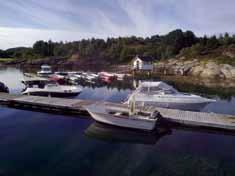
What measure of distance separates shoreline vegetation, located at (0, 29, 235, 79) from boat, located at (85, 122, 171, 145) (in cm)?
3751

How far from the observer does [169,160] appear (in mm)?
11266

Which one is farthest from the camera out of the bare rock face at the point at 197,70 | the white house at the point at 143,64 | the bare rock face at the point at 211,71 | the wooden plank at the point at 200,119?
the white house at the point at 143,64

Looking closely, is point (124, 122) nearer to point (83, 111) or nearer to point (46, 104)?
point (83, 111)

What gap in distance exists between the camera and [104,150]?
1250cm

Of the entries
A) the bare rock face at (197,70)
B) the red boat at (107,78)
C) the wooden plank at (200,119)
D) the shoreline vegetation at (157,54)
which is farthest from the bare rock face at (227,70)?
the wooden plank at (200,119)

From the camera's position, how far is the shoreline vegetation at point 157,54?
51438 mm

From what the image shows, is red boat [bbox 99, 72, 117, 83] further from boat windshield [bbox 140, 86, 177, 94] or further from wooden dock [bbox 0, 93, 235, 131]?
wooden dock [bbox 0, 93, 235, 131]

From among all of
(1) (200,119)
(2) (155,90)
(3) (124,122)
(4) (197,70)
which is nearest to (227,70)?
(4) (197,70)

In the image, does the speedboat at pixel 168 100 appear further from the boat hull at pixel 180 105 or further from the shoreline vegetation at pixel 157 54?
the shoreline vegetation at pixel 157 54

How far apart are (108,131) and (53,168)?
17.6 ft

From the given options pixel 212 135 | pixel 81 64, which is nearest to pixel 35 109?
pixel 212 135

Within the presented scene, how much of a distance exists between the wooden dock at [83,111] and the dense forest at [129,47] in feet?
155

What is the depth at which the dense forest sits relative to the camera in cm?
6562

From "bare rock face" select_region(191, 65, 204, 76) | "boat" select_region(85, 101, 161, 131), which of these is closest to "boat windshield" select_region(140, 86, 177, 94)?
"boat" select_region(85, 101, 161, 131)
